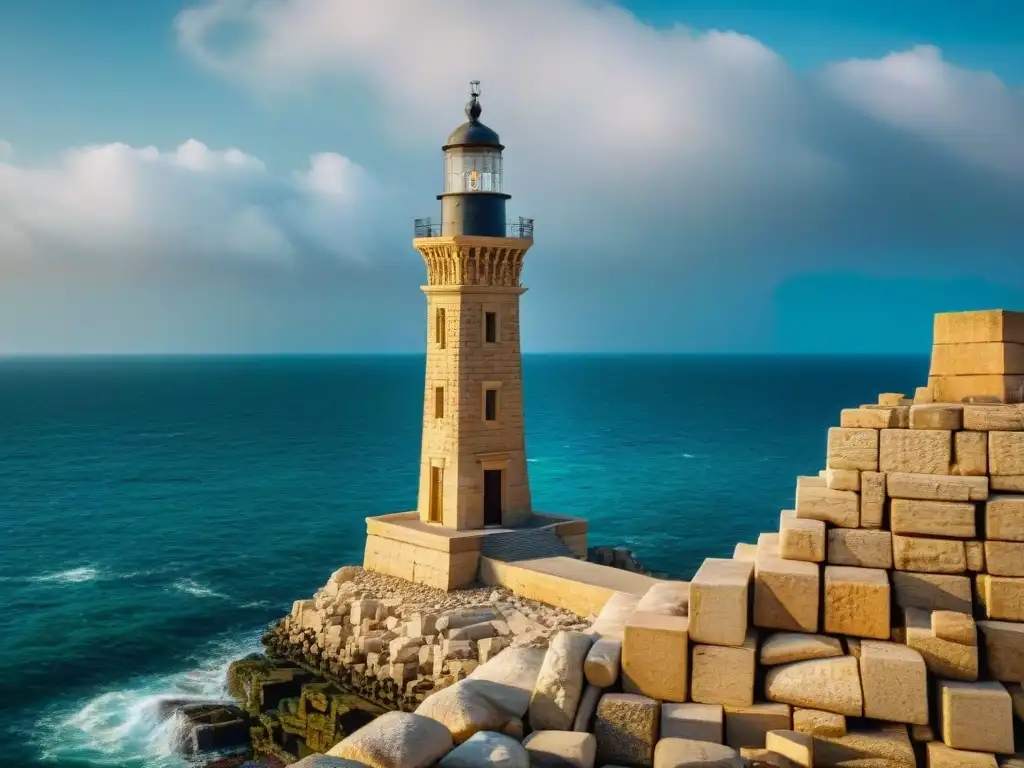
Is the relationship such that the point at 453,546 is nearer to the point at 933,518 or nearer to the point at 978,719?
the point at 933,518

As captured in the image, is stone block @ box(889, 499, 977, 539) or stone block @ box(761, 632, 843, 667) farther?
stone block @ box(889, 499, 977, 539)

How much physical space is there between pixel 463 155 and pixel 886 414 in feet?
63.1

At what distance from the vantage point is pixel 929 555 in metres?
8.30

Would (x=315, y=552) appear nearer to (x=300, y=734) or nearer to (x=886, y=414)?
(x=300, y=734)

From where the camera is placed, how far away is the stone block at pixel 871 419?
8.57 metres

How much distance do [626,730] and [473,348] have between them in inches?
713

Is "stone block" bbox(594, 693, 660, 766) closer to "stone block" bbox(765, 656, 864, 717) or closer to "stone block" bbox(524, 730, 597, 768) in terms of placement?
"stone block" bbox(524, 730, 597, 768)

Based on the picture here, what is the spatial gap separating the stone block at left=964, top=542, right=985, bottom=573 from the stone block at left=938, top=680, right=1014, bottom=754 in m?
1.08

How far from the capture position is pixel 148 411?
107062 millimetres

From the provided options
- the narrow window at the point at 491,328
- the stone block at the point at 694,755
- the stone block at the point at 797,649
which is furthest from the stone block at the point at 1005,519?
the narrow window at the point at 491,328

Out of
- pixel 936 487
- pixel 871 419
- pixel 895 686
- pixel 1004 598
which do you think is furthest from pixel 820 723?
pixel 871 419

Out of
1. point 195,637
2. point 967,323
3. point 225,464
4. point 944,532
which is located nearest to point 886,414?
point 944,532

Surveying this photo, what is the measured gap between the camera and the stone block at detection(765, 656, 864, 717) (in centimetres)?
771

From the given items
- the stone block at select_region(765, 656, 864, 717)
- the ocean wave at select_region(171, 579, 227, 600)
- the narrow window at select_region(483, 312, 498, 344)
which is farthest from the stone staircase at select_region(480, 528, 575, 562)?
the stone block at select_region(765, 656, 864, 717)
